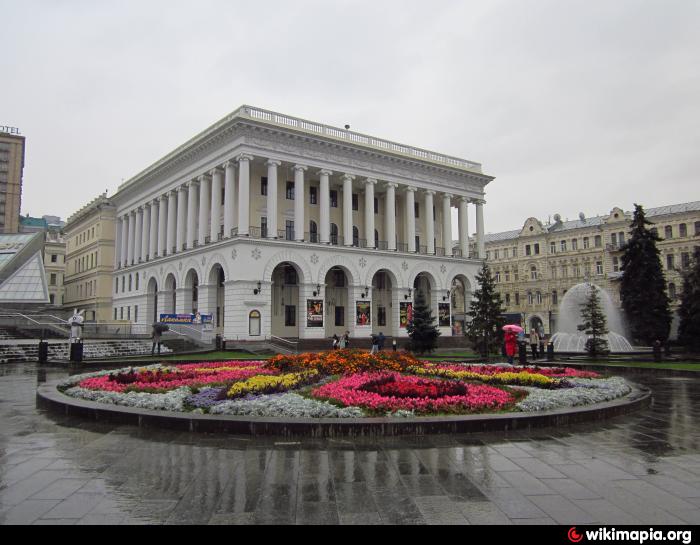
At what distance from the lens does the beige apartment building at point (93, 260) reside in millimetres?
67938

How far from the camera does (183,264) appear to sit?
47.3 m

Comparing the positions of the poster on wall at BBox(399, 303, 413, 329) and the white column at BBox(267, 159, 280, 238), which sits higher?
the white column at BBox(267, 159, 280, 238)

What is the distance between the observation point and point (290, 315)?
152 feet

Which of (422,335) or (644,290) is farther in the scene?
(644,290)

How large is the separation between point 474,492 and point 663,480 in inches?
95.0

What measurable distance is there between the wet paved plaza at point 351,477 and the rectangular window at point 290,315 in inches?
1415

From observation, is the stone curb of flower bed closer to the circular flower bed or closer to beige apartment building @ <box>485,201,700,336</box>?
the circular flower bed

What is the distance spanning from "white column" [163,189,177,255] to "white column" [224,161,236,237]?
11.8 meters

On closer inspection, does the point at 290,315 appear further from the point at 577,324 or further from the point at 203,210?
the point at 577,324

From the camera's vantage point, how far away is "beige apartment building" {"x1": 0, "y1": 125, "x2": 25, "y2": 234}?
4195 inches


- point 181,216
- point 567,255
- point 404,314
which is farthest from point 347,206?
point 567,255

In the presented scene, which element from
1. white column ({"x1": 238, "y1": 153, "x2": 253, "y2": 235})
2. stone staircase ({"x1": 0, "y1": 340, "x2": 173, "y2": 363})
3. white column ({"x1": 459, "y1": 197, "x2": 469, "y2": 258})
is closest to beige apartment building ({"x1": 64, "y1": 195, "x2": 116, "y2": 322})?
white column ({"x1": 238, "y1": 153, "x2": 253, "y2": 235})

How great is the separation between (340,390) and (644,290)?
39.0 metres

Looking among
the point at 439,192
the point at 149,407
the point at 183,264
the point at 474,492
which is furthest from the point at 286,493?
the point at 439,192
